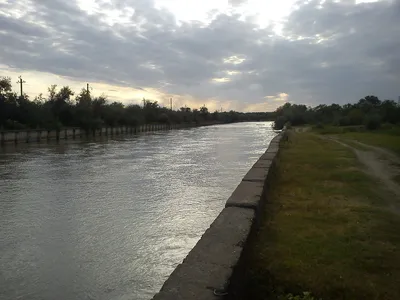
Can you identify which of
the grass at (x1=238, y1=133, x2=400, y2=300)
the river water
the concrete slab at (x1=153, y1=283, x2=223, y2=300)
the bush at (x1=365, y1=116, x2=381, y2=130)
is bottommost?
the river water

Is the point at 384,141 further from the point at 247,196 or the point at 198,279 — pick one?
the point at 198,279

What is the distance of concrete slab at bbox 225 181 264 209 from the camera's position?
5.15 m

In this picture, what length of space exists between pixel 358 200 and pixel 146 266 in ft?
13.8

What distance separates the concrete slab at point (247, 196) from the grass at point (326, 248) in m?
0.33

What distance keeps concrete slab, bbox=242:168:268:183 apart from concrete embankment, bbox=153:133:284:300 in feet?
6.10

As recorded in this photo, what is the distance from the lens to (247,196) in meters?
5.62

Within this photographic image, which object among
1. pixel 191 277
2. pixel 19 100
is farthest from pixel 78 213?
pixel 19 100

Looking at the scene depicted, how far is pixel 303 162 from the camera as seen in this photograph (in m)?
13.3

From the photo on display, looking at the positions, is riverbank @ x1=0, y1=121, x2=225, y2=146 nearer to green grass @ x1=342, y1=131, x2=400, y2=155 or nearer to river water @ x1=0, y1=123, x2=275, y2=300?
river water @ x1=0, y1=123, x2=275, y2=300

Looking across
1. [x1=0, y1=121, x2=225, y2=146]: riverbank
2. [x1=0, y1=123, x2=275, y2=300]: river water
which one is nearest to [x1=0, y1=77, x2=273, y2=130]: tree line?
[x1=0, y1=121, x2=225, y2=146]: riverbank

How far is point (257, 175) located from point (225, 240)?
158 inches

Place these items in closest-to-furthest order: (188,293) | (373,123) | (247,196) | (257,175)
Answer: (188,293) < (247,196) < (257,175) < (373,123)

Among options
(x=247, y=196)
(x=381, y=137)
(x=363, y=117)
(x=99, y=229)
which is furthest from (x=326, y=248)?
(x=363, y=117)

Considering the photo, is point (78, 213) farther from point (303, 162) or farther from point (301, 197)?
point (303, 162)
